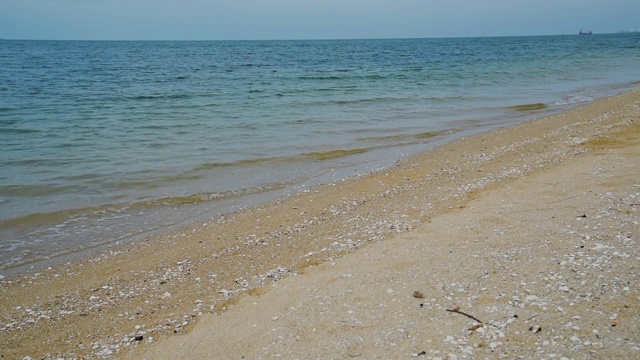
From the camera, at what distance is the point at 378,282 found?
5617 millimetres

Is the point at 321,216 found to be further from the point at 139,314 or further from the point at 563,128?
the point at 563,128

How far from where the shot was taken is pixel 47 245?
339 inches

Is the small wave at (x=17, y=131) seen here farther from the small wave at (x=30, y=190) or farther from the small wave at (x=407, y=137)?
the small wave at (x=407, y=137)

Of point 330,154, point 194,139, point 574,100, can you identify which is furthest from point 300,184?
point 574,100

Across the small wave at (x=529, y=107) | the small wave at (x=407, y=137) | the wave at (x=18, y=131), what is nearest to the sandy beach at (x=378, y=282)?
the small wave at (x=407, y=137)

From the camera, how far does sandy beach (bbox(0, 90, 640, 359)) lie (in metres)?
4.38

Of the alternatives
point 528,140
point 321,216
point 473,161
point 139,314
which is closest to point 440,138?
point 528,140

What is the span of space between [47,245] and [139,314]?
3.95 meters

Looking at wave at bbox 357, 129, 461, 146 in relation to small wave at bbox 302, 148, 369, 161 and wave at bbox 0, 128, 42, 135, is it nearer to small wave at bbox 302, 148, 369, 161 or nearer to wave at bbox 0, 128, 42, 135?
small wave at bbox 302, 148, 369, 161

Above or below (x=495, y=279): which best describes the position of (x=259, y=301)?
below

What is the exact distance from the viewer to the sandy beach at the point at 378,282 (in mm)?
4383

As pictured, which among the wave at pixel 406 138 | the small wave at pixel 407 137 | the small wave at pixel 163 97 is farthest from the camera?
the small wave at pixel 163 97

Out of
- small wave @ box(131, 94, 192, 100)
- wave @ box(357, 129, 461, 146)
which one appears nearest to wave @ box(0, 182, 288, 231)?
wave @ box(357, 129, 461, 146)

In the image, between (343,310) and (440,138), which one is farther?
(440,138)
